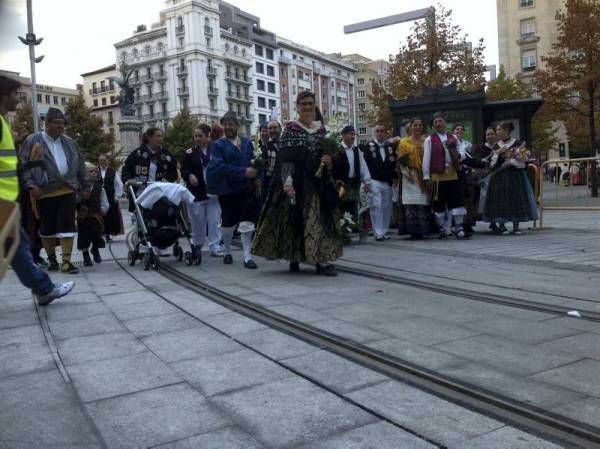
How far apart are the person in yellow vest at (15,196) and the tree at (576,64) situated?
21.6m

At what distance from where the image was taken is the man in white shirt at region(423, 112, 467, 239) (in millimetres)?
10234

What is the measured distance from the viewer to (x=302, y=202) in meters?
6.81

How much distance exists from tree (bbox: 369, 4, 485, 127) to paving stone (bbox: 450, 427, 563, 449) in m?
26.0

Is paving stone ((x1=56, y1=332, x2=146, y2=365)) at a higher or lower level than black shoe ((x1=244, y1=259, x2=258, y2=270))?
lower

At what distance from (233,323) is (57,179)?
408cm

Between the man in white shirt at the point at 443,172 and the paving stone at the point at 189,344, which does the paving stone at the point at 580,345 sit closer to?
the paving stone at the point at 189,344

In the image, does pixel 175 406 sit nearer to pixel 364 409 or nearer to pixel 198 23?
pixel 364 409

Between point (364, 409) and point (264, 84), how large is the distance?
11169 cm

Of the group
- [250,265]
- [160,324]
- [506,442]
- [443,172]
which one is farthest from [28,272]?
[443,172]

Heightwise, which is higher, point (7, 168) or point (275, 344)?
point (7, 168)

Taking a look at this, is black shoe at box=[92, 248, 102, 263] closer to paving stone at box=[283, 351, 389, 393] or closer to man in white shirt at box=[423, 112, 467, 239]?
man in white shirt at box=[423, 112, 467, 239]

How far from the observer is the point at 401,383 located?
10.1 feet

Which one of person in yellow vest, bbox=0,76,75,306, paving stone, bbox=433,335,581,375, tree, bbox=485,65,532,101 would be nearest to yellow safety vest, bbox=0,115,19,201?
person in yellow vest, bbox=0,76,75,306

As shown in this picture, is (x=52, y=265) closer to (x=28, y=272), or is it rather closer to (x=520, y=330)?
(x=28, y=272)
